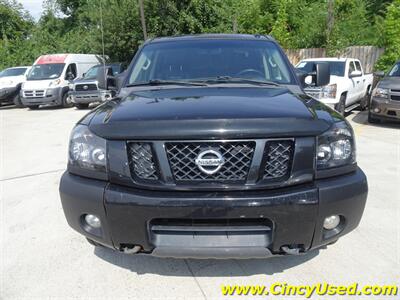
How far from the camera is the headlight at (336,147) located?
2303 millimetres

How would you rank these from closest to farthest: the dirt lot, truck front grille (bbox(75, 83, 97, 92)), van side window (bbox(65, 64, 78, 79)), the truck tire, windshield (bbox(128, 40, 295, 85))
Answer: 1. the dirt lot
2. windshield (bbox(128, 40, 295, 85))
3. the truck tire
4. truck front grille (bbox(75, 83, 97, 92))
5. van side window (bbox(65, 64, 78, 79))

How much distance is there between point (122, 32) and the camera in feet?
68.4

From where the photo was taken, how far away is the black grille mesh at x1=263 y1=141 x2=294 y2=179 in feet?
7.27

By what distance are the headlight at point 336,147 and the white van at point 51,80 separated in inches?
551

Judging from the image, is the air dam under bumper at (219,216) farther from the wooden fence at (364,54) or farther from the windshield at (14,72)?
the windshield at (14,72)

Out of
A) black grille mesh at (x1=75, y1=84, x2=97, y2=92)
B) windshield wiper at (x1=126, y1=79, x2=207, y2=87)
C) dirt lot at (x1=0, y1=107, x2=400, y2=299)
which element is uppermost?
windshield wiper at (x1=126, y1=79, x2=207, y2=87)

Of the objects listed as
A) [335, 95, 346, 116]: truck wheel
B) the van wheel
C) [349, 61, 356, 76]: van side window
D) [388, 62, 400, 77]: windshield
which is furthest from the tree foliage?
[335, 95, 346, 116]: truck wheel

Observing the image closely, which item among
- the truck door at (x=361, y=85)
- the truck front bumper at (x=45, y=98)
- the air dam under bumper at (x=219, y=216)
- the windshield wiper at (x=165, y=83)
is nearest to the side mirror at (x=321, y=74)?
the windshield wiper at (x=165, y=83)

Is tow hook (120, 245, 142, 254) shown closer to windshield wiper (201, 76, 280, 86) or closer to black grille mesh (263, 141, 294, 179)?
black grille mesh (263, 141, 294, 179)

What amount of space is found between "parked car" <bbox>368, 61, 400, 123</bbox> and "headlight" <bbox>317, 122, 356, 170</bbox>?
700 centimetres

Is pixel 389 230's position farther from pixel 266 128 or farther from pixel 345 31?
pixel 345 31

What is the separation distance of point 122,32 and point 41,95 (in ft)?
26.4

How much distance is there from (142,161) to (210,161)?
422 mm

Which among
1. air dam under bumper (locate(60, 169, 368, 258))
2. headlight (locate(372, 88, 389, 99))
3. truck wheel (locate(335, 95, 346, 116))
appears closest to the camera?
air dam under bumper (locate(60, 169, 368, 258))
